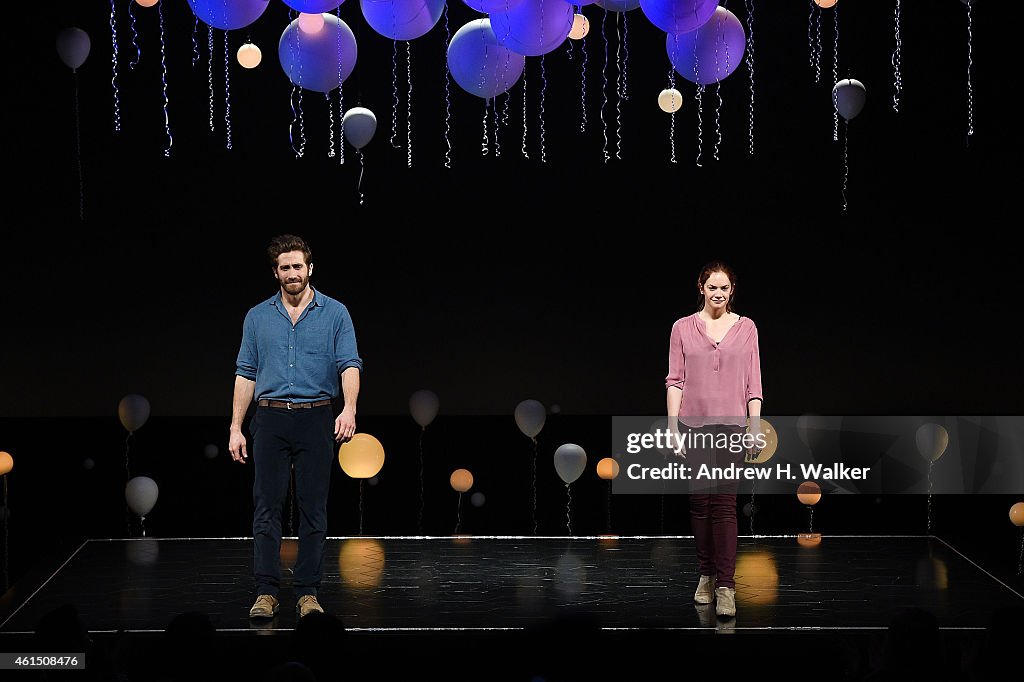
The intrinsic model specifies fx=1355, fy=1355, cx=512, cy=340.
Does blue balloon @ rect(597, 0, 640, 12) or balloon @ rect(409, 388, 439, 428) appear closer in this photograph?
blue balloon @ rect(597, 0, 640, 12)

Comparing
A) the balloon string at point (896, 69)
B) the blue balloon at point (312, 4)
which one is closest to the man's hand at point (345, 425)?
the blue balloon at point (312, 4)

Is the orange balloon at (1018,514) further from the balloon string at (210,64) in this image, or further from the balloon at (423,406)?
the balloon string at (210,64)

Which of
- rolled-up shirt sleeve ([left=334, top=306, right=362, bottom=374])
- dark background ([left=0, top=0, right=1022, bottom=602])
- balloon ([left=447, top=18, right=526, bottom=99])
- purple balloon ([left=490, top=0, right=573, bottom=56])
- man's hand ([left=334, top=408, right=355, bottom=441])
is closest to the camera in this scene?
man's hand ([left=334, top=408, right=355, bottom=441])

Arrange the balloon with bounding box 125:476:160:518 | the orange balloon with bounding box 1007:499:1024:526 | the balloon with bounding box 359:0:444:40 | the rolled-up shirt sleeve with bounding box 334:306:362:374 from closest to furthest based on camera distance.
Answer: the rolled-up shirt sleeve with bounding box 334:306:362:374, the balloon with bounding box 359:0:444:40, the orange balloon with bounding box 1007:499:1024:526, the balloon with bounding box 125:476:160:518

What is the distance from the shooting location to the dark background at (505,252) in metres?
6.07

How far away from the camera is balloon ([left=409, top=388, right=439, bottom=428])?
6012 mm

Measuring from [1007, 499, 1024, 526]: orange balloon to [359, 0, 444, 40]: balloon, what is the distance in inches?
124

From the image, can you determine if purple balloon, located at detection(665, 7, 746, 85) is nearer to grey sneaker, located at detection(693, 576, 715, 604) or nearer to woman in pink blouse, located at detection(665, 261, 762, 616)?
woman in pink blouse, located at detection(665, 261, 762, 616)

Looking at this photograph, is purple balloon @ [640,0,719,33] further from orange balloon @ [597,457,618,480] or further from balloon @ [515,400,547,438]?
orange balloon @ [597,457,618,480]

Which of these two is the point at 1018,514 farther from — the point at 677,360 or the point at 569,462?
the point at 677,360

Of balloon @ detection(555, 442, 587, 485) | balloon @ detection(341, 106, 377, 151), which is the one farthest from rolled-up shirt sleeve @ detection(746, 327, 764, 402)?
balloon @ detection(341, 106, 377, 151)

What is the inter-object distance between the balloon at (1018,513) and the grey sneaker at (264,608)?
320cm

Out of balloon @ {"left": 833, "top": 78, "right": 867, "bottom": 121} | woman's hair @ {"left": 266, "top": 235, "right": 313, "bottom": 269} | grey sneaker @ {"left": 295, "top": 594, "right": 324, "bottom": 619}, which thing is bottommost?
grey sneaker @ {"left": 295, "top": 594, "right": 324, "bottom": 619}

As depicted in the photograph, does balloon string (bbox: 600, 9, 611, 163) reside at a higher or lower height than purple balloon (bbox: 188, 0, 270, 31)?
lower
